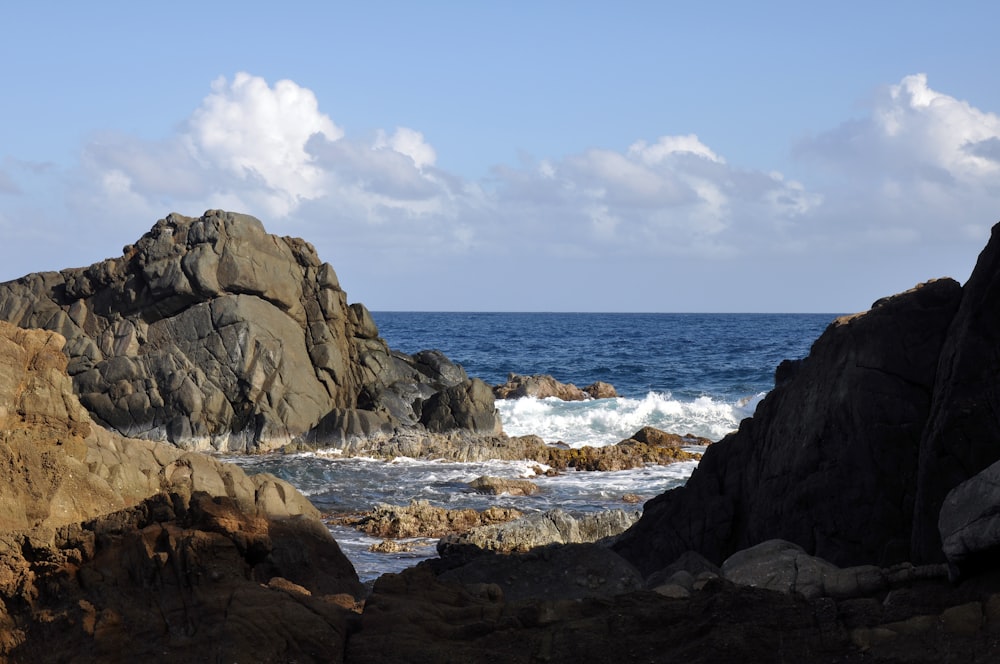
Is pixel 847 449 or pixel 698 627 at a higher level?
pixel 847 449

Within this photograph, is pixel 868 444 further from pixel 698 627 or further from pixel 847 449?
pixel 698 627

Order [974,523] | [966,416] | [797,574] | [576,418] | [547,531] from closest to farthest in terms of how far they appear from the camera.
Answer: [974,523], [797,574], [966,416], [547,531], [576,418]

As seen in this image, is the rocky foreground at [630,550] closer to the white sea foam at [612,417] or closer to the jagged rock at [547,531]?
the jagged rock at [547,531]

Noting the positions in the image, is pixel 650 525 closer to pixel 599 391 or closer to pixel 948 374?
pixel 948 374

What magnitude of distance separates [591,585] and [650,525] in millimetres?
2920

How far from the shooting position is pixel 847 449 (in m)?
Answer: 11.8

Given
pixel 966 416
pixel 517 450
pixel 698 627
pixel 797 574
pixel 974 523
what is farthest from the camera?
pixel 517 450

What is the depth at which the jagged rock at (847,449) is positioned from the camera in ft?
37.5

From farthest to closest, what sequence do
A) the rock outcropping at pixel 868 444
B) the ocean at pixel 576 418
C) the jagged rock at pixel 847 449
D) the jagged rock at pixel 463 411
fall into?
the jagged rock at pixel 463 411 < the ocean at pixel 576 418 < the jagged rock at pixel 847 449 < the rock outcropping at pixel 868 444

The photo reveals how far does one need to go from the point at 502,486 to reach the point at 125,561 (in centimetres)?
1677

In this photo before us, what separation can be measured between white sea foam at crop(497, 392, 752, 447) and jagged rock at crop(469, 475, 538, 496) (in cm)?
1018

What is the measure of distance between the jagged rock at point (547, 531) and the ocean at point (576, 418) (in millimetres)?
1540

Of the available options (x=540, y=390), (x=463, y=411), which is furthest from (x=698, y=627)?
(x=540, y=390)

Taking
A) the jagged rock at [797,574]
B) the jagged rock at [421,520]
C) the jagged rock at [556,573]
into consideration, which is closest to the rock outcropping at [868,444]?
the jagged rock at [797,574]
